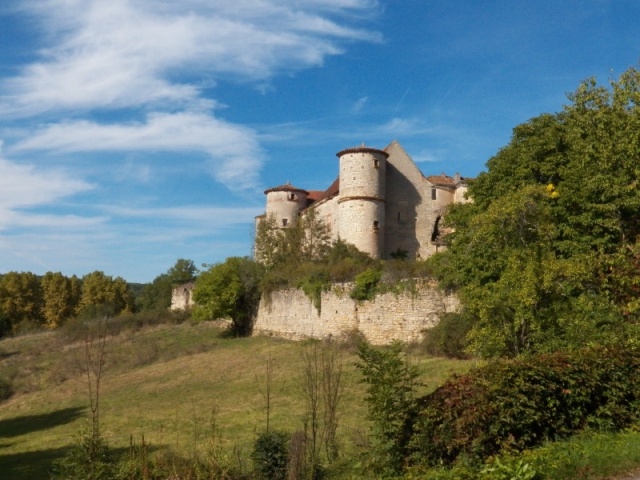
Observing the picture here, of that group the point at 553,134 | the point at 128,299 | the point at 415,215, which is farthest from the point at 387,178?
the point at 128,299

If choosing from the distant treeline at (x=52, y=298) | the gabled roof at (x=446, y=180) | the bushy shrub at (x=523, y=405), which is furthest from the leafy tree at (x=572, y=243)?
the distant treeline at (x=52, y=298)

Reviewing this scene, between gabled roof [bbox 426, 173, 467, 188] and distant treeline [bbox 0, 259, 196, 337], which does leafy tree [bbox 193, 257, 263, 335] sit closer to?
gabled roof [bbox 426, 173, 467, 188]

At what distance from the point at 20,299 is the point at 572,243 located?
211 feet

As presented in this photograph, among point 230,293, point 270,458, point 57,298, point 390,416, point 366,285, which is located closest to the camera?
point 390,416

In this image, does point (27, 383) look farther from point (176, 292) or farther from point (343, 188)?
point (176, 292)

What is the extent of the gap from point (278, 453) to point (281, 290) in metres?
28.5

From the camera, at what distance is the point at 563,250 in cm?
1741

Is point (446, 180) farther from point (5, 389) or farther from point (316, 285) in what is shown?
point (5, 389)

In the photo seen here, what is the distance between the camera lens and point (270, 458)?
9297mm

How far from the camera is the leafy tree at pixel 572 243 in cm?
1468

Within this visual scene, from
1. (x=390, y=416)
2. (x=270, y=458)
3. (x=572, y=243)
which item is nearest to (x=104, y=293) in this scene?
(x=572, y=243)

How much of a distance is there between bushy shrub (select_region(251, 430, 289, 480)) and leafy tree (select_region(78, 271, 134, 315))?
63.1m

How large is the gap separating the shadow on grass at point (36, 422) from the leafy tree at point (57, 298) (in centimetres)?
4547

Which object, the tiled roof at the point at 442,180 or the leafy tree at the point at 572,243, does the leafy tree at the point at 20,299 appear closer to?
the tiled roof at the point at 442,180
